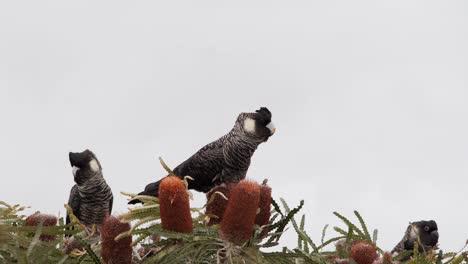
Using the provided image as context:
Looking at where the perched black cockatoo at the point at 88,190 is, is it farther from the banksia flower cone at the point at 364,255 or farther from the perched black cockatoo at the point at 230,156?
the banksia flower cone at the point at 364,255

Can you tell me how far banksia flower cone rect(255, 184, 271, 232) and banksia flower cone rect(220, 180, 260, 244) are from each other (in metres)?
0.25

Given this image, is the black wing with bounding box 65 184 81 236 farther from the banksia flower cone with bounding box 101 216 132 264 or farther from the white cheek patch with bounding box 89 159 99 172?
the banksia flower cone with bounding box 101 216 132 264

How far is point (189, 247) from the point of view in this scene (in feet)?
14.8

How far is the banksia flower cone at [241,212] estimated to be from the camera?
14.2 feet

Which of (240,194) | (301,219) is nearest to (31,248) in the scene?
(240,194)

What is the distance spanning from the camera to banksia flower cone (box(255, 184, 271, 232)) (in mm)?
4703

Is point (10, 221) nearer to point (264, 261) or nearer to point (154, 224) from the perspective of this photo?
point (154, 224)

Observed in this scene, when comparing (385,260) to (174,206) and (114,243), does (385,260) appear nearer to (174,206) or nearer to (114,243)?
(174,206)

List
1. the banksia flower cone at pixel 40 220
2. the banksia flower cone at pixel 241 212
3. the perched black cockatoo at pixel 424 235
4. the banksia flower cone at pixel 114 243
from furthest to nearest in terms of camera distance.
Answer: the perched black cockatoo at pixel 424 235 → the banksia flower cone at pixel 40 220 → the banksia flower cone at pixel 114 243 → the banksia flower cone at pixel 241 212

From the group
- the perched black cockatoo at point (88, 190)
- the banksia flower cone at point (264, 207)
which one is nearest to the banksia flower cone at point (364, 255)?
the banksia flower cone at point (264, 207)

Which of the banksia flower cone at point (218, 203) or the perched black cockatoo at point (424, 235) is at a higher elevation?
the perched black cockatoo at point (424, 235)

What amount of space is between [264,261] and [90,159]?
8.44 meters

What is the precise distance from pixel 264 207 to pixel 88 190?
28.3 feet

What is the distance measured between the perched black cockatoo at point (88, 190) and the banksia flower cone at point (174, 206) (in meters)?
7.93
